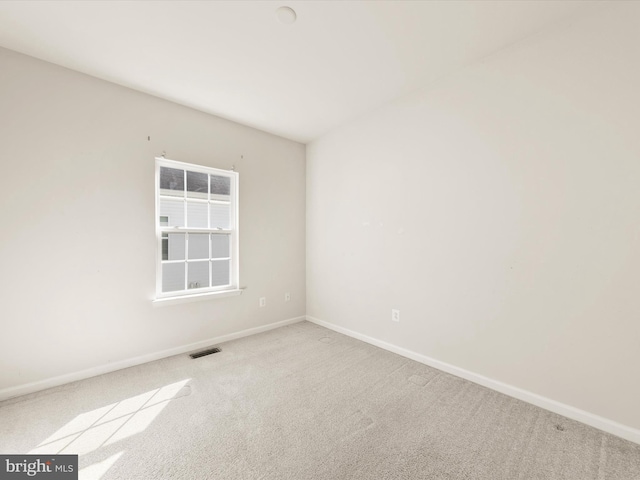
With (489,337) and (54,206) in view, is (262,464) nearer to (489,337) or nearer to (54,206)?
(489,337)

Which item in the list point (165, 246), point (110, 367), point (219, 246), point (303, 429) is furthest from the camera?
point (219, 246)

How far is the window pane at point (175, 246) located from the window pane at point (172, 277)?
0.29 ft

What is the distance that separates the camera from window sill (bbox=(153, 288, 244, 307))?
275 cm

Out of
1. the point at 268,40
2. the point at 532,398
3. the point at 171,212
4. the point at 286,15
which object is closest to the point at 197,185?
the point at 171,212

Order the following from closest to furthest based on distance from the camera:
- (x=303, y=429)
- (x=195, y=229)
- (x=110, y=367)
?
(x=303, y=429) → (x=110, y=367) → (x=195, y=229)

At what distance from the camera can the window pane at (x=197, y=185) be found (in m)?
3.06

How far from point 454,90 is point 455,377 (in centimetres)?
257

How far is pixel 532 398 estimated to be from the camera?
2.01 metres

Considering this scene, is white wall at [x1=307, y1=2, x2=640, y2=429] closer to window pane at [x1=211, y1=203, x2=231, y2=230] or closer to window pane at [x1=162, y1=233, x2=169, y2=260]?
window pane at [x1=211, y1=203, x2=231, y2=230]

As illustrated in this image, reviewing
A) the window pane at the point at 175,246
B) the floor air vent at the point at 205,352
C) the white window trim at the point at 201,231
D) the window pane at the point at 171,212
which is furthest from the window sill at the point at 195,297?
the window pane at the point at 171,212

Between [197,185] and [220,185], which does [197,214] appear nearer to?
[197,185]

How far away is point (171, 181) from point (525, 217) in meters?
3.33

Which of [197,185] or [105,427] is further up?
[197,185]

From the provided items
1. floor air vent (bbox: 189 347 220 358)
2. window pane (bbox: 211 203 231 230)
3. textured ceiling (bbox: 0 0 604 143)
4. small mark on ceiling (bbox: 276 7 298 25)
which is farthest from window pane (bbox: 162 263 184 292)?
small mark on ceiling (bbox: 276 7 298 25)
